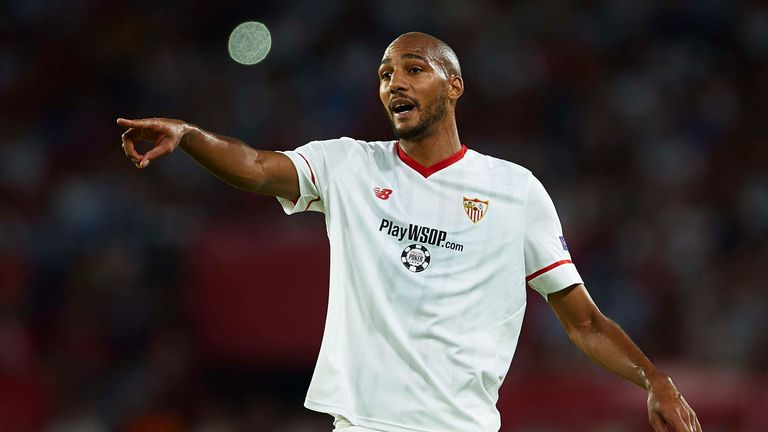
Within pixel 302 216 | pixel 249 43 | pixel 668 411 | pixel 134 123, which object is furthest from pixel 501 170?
pixel 249 43

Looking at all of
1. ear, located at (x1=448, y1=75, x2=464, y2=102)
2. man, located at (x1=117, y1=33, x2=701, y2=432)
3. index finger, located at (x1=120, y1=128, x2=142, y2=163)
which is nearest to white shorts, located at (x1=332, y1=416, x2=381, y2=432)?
man, located at (x1=117, y1=33, x2=701, y2=432)

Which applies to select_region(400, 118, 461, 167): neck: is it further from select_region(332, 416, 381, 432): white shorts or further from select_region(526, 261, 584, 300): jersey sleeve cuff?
Result: select_region(332, 416, 381, 432): white shorts

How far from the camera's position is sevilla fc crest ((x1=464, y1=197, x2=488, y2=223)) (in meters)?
4.63

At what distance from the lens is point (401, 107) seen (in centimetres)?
473

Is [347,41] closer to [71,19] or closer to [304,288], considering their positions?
[71,19]

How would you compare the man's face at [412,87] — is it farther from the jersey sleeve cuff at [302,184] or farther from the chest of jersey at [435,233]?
the jersey sleeve cuff at [302,184]

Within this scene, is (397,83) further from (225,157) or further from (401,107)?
(225,157)

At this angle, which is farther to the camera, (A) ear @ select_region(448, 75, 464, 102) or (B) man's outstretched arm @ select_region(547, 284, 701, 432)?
(A) ear @ select_region(448, 75, 464, 102)

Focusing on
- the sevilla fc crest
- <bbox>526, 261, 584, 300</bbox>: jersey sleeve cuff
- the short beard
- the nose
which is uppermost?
the nose

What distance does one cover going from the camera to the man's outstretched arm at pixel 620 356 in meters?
4.25

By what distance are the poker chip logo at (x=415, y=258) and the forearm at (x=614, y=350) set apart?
814 millimetres

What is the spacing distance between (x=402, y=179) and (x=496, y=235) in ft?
1.51

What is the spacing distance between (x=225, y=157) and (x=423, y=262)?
0.91m

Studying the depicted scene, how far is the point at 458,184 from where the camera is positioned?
4.70 metres
